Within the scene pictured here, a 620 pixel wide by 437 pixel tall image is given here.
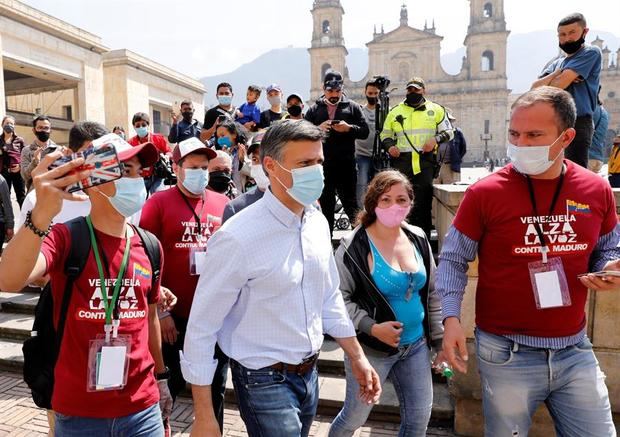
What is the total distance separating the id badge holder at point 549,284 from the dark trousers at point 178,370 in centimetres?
168

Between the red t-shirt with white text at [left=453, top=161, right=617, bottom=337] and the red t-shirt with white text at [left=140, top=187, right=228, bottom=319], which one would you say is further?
the red t-shirt with white text at [left=140, top=187, right=228, bottom=319]

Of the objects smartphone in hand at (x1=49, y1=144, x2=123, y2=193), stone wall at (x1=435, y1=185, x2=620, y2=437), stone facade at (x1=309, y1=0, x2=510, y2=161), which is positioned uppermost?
A: stone facade at (x1=309, y1=0, x2=510, y2=161)

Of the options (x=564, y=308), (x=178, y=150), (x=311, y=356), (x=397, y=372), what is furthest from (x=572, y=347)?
(x=178, y=150)

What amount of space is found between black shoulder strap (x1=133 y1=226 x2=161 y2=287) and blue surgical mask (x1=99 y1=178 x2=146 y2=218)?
17 centimetres

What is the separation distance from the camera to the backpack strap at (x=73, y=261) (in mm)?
1821

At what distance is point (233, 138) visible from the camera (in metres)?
5.26

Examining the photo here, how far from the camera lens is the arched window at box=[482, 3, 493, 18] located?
56.8 m

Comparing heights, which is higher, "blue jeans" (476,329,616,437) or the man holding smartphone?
the man holding smartphone

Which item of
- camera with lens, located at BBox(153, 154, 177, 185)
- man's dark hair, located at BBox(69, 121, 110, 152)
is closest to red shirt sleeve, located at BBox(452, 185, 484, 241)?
man's dark hair, located at BBox(69, 121, 110, 152)

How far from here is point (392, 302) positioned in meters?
2.53

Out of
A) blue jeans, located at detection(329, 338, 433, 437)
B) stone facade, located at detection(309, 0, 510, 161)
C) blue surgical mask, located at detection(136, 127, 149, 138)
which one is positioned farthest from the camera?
stone facade, located at detection(309, 0, 510, 161)

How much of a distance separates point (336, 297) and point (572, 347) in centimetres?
105

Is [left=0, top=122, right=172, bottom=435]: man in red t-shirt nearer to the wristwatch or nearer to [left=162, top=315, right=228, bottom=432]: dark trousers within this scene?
the wristwatch

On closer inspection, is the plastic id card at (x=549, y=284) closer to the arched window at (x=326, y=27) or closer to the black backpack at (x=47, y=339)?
the black backpack at (x=47, y=339)
